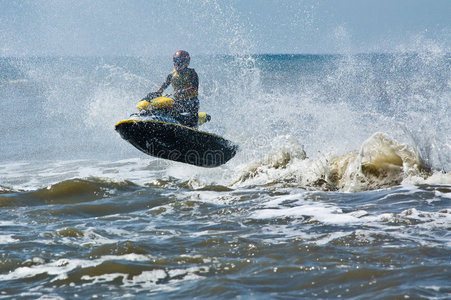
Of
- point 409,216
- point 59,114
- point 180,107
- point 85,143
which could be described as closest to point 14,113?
point 59,114

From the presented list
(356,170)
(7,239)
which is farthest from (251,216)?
(7,239)

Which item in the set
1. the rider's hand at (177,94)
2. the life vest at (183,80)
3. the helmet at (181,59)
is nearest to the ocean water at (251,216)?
the rider's hand at (177,94)

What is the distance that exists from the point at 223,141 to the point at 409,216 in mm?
5044

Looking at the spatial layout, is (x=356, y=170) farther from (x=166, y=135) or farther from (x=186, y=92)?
(x=186, y=92)

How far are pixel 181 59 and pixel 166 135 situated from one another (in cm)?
163

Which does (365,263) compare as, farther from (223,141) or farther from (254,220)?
(223,141)

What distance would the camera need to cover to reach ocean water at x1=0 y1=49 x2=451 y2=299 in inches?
178

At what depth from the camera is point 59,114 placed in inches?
932

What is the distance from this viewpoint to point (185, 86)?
10.6 m

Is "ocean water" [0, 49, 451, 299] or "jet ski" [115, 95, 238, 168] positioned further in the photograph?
"jet ski" [115, 95, 238, 168]

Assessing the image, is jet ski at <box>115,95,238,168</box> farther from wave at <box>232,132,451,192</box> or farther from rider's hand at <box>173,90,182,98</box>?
wave at <box>232,132,451,192</box>

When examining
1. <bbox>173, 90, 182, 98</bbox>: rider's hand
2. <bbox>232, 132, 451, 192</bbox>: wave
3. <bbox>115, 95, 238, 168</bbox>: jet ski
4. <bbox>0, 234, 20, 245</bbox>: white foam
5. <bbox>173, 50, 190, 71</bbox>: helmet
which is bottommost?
<bbox>0, 234, 20, 245</bbox>: white foam

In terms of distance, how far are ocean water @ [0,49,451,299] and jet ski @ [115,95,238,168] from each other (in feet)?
2.26

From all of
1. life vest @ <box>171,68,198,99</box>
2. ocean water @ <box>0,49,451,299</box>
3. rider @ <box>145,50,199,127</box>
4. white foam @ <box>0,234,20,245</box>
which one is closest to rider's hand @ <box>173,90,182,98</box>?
rider @ <box>145,50,199,127</box>
